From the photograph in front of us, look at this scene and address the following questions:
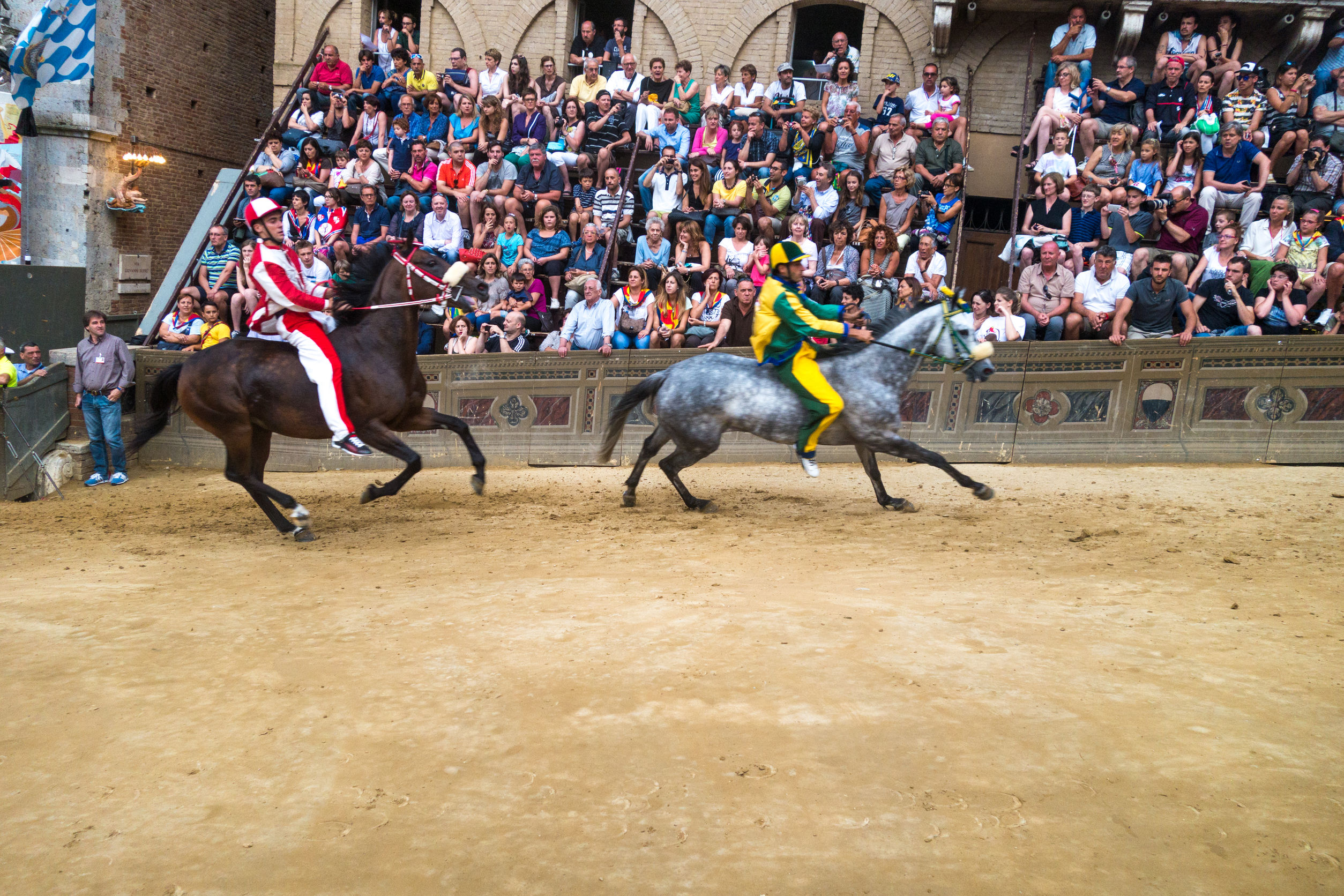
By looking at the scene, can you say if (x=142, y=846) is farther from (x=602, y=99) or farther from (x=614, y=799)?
(x=602, y=99)

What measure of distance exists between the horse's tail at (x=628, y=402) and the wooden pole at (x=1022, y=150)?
5.66 metres

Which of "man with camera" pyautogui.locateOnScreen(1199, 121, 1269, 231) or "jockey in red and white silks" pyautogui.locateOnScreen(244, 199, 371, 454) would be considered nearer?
"jockey in red and white silks" pyautogui.locateOnScreen(244, 199, 371, 454)

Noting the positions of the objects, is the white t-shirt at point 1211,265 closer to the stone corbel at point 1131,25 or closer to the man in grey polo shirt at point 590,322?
the stone corbel at point 1131,25

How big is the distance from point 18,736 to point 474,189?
37.1 ft

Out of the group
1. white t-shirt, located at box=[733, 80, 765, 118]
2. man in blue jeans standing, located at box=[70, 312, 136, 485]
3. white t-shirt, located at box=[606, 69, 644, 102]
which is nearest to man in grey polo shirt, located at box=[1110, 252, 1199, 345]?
white t-shirt, located at box=[733, 80, 765, 118]

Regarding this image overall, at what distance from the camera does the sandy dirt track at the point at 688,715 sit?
3.45 m

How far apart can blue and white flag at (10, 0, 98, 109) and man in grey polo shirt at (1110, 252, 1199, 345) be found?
17.4m

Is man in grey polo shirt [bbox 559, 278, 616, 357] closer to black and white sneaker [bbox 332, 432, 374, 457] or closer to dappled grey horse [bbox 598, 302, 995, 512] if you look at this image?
dappled grey horse [bbox 598, 302, 995, 512]

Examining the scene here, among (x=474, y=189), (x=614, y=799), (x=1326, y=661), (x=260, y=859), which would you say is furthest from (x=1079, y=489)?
(x=474, y=189)

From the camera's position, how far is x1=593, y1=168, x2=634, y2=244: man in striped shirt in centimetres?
1392

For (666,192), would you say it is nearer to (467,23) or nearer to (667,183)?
(667,183)

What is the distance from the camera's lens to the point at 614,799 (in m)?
3.83

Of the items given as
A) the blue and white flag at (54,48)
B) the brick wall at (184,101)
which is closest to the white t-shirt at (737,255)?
the brick wall at (184,101)

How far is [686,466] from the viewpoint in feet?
29.9
